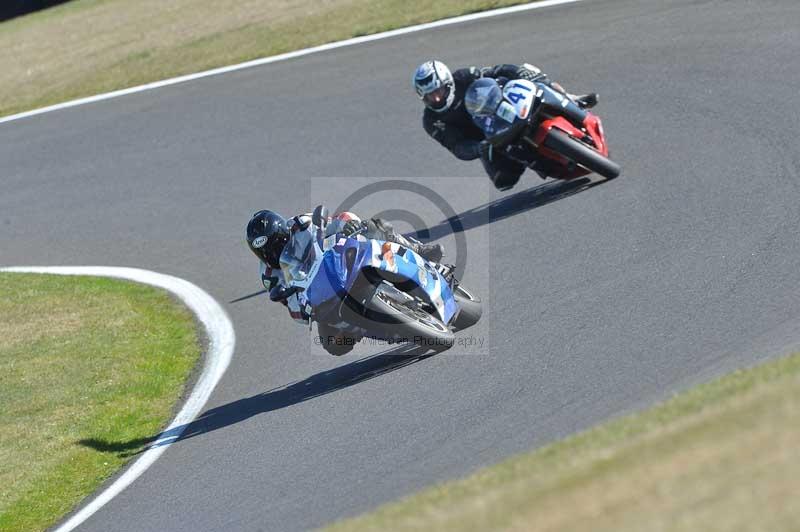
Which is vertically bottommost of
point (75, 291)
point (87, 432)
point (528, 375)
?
point (75, 291)

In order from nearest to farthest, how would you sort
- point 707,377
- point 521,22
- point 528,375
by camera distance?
1. point 707,377
2. point 528,375
3. point 521,22

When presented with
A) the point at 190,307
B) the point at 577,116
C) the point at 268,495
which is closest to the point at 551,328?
the point at 268,495

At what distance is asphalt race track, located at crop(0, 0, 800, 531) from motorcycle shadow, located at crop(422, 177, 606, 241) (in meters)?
0.05

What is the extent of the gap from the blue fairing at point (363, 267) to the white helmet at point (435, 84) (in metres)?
3.78

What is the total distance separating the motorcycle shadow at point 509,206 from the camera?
12938 mm

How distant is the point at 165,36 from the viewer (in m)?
24.7

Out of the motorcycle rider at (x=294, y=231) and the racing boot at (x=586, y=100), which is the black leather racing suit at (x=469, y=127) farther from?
the motorcycle rider at (x=294, y=231)

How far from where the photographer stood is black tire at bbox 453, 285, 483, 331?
1000 cm

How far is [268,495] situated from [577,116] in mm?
6342

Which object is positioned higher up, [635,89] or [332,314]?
[332,314]

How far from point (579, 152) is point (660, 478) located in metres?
7.60

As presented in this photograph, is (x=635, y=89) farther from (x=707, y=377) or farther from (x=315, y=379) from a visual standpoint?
(x=707, y=377)

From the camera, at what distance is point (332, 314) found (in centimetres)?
931

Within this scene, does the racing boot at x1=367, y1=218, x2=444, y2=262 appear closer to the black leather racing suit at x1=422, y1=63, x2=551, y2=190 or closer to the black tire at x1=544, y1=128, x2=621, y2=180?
the black tire at x1=544, y1=128, x2=621, y2=180
